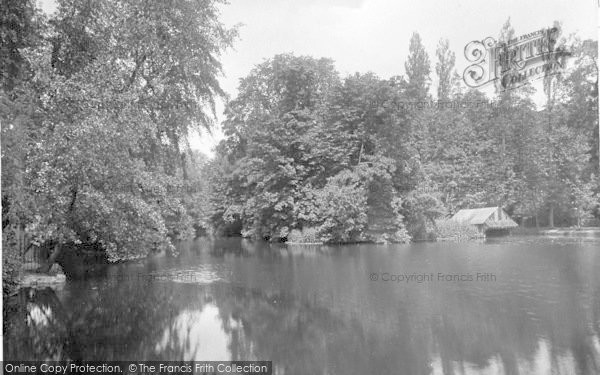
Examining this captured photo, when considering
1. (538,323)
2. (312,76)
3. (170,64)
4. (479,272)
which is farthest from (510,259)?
(312,76)

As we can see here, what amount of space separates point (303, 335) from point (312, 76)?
3563 cm

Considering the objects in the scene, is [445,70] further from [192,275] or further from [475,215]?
[192,275]

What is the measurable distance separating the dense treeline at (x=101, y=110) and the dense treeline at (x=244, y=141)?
62 mm

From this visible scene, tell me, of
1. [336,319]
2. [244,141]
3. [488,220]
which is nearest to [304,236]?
[244,141]

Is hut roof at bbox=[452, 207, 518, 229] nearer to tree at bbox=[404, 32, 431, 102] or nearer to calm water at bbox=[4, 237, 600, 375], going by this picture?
tree at bbox=[404, 32, 431, 102]

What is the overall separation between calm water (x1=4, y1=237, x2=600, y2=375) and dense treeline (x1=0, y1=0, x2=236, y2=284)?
2.42 m

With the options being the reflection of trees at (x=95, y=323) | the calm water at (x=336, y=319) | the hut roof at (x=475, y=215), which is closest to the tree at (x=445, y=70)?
the hut roof at (x=475, y=215)

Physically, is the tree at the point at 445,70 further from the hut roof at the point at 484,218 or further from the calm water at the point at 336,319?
the calm water at the point at 336,319

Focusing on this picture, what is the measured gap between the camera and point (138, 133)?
50.8ft

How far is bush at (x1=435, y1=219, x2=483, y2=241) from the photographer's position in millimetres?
42375

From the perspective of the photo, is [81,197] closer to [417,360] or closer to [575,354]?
[417,360]

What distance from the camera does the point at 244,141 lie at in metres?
50.1

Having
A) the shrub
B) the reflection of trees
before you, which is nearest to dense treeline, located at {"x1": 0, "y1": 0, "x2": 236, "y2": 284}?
the reflection of trees

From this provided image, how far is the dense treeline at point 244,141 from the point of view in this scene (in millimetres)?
14031
